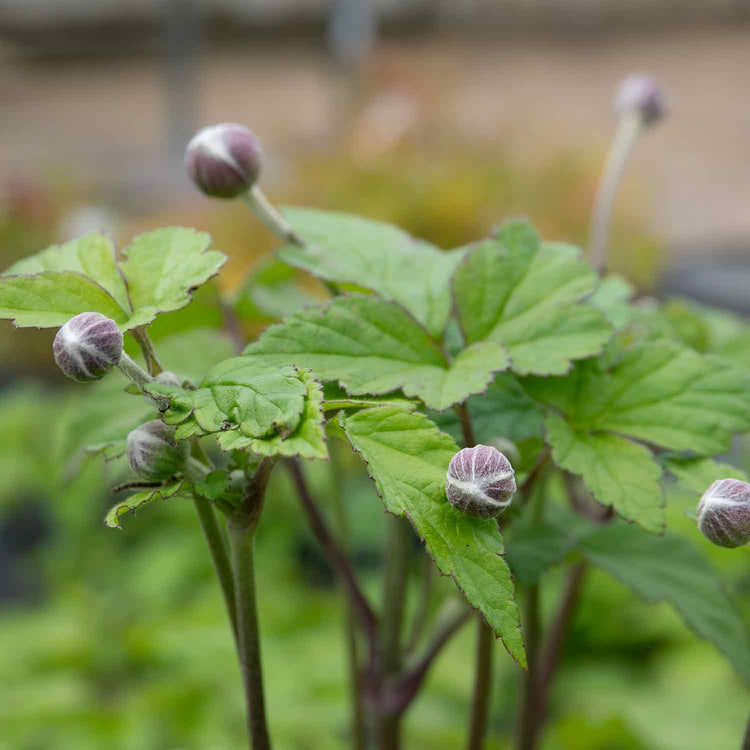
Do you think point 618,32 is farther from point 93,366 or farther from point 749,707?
point 93,366

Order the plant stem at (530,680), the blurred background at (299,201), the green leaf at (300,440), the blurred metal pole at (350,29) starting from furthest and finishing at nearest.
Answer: the blurred metal pole at (350,29), the blurred background at (299,201), the plant stem at (530,680), the green leaf at (300,440)

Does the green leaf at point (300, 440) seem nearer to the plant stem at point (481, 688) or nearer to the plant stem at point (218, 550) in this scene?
the plant stem at point (218, 550)

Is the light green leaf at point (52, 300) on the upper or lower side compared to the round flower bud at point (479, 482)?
upper

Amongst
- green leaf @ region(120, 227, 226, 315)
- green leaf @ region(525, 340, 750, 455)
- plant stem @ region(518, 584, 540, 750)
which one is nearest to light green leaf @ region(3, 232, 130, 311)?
green leaf @ region(120, 227, 226, 315)

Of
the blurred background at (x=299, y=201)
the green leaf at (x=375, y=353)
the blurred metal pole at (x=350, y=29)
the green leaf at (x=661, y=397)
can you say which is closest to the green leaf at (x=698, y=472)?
the green leaf at (x=661, y=397)

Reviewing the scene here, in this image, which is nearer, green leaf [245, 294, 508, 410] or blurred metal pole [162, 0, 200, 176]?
green leaf [245, 294, 508, 410]

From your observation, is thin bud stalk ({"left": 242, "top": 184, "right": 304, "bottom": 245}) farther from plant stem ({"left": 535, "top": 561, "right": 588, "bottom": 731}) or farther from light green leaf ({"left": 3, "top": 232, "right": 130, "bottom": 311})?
plant stem ({"left": 535, "top": 561, "right": 588, "bottom": 731})

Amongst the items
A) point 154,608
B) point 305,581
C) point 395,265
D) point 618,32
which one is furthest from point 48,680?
point 618,32
